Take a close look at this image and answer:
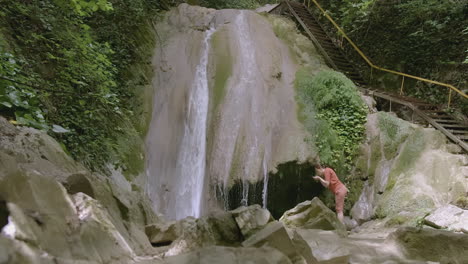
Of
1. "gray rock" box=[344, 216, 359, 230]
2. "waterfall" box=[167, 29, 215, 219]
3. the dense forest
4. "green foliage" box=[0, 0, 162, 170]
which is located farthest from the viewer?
"waterfall" box=[167, 29, 215, 219]

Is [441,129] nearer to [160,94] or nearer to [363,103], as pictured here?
[363,103]

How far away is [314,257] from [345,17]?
12.1 meters

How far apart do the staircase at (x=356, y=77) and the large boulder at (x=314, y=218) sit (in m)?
4.24

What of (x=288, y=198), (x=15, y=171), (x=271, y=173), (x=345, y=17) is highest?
(x=345, y=17)

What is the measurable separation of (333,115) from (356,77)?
3.68m

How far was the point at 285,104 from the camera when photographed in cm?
965

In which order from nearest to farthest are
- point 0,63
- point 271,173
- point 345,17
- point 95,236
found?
1. point 95,236
2. point 0,63
3. point 271,173
4. point 345,17

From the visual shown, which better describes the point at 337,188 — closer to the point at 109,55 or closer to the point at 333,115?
the point at 333,115

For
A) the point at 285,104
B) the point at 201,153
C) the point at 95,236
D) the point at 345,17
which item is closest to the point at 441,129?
the point at 285,104

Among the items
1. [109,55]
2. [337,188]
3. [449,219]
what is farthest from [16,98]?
[449,219]

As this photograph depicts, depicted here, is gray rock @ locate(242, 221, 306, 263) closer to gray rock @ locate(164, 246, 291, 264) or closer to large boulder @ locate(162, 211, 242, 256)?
gray rock @ locate(164, 246, 291, 264)

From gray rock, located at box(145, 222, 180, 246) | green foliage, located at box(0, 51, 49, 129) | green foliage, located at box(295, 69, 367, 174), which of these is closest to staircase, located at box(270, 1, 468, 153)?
green foliage, located at box(295, 69, 367, 174)

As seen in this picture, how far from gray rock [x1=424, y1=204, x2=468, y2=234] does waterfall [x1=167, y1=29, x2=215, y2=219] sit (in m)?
4.84

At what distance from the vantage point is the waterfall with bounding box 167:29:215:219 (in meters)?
8.08
